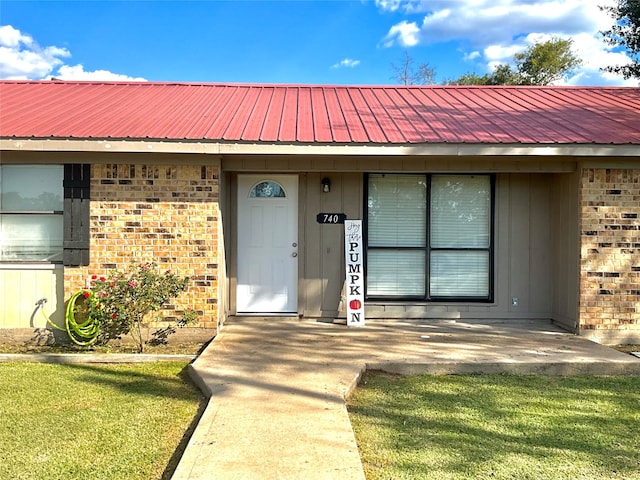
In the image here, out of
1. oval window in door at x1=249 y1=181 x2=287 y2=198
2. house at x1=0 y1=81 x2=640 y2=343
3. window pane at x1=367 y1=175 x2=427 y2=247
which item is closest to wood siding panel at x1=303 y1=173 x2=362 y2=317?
house at x1=0 y1=81 x2=640 y2=343

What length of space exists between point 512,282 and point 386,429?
4.56 m

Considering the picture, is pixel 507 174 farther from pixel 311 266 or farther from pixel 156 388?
pixel 156 388

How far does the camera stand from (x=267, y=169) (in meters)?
7.39

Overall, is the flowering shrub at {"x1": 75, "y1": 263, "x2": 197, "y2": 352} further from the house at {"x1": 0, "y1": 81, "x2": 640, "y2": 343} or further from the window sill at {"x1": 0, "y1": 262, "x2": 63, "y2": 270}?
the window sill at {"x1": 0, "y1": 262, "x2": 63, "y2": 270}

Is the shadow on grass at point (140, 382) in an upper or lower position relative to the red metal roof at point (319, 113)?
lower

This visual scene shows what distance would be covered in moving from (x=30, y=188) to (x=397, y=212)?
512 centimetres

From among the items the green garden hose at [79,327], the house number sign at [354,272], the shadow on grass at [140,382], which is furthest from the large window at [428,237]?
the green garden hose at [79,327]

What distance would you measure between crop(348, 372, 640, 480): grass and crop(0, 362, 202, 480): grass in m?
1.46

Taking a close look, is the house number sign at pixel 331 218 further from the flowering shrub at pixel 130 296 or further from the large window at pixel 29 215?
the large window at pixel 29 215

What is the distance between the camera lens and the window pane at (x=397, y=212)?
8.00 meters

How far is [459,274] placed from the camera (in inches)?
315

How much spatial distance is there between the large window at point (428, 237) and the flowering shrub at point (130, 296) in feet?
9.86

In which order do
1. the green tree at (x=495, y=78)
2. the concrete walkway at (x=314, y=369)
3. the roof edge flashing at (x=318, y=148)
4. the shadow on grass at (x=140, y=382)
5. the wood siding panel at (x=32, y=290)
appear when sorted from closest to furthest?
the concrete walkway at (x=314, y=369), the shadow on grass at (x=140, y=382), the roof edge flashing at (x=318, y=148), the wood siding panel at (x=32, y=290), the green tree at (x=495, y=78)

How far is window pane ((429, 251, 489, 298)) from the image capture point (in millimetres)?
7992
